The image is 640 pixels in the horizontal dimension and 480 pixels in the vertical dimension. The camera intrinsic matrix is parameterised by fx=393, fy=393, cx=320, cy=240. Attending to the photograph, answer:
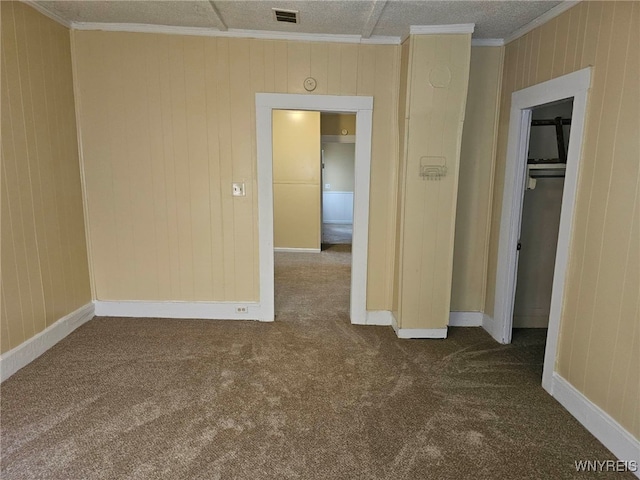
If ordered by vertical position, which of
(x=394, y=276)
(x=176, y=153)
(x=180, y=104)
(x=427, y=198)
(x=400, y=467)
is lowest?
(x=400, y=467)

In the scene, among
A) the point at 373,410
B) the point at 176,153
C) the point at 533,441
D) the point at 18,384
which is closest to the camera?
the point at 533,441

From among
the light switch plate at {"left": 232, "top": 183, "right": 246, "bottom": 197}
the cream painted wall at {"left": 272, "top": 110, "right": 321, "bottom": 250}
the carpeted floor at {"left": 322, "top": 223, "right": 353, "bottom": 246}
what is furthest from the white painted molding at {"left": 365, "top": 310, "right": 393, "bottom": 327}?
the carpeted floor at {"left": 322, "top": 223, "right": 353, "bottom": 246}

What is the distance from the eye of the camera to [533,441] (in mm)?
2254

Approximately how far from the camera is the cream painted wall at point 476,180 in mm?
3580

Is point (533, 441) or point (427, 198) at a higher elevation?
point (427, 198)

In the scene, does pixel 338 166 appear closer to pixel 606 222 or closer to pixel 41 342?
pixel 41 342

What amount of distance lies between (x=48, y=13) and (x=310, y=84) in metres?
2.20

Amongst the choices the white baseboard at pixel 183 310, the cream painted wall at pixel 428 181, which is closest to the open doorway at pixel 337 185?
the white baseboard at pixel 183 310

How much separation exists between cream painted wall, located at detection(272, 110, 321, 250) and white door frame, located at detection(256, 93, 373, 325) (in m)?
3.26

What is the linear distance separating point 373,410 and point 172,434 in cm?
122

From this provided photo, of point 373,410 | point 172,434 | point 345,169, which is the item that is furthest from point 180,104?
point 345,169

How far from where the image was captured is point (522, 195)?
336cm

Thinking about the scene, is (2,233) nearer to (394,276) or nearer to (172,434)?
(172,434)

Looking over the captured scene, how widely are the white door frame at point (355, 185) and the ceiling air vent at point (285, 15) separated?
636mm
